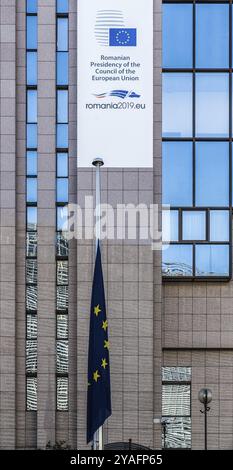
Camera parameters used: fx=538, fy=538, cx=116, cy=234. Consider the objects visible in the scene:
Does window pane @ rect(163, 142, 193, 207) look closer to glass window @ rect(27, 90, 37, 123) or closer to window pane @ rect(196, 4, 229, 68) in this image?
window pane @ rect(196, 4, 229, 68)

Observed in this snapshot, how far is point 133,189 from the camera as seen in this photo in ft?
58.3

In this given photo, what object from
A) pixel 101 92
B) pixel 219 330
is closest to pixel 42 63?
pixel 101 92

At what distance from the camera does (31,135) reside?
59.6 feet

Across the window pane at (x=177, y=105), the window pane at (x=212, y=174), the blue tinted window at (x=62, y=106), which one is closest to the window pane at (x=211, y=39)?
the window pane at (x=177, y=105)

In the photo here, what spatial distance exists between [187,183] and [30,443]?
1018cm

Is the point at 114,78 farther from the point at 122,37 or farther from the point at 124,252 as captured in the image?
the point at 124,252

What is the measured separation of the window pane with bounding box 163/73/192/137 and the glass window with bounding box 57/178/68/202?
381cm

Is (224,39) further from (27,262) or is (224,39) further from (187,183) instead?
(27,262)

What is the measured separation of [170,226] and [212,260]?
1.85 m

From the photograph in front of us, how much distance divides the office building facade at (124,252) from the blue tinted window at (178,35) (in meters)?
0.03

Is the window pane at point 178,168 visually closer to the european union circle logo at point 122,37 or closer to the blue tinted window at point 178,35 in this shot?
the blue tinted window at point 178,35

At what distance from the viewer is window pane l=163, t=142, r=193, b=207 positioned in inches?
727

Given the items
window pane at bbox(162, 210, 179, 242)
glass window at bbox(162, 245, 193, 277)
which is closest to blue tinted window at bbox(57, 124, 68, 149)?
window pane at bbox(162, 210, 179, 242)

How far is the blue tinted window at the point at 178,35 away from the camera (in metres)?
18.5
